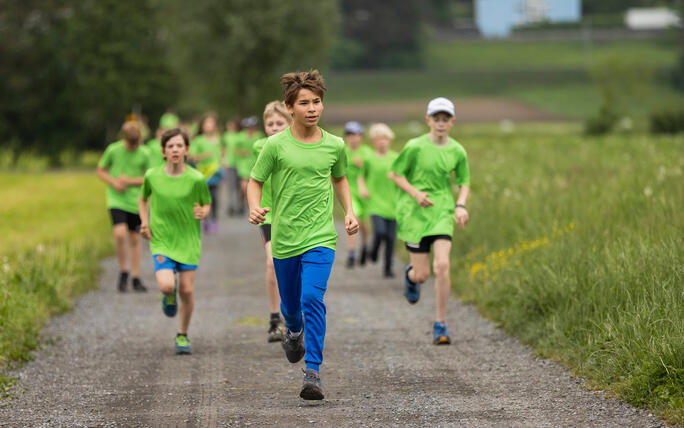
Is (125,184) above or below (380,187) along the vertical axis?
above

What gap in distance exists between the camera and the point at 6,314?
9.25m

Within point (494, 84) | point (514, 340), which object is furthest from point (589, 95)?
point (514, 340)

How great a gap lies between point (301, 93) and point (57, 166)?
4314cm

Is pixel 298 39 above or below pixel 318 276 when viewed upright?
above

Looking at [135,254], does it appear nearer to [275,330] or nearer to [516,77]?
[275,330]

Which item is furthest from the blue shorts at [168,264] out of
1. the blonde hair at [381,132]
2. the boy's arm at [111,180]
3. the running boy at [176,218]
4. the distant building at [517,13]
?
the distant building at [517,13]

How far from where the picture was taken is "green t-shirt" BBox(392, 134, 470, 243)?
30.6 ft

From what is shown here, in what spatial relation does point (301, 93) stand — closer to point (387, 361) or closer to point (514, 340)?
point (387, 361)

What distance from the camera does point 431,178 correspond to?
9.37m

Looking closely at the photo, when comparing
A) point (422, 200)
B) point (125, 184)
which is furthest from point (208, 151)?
point (422, 200)

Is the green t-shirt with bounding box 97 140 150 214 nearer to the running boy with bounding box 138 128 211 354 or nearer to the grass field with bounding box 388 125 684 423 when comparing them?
the running boy with bounding box 138 128 211 354

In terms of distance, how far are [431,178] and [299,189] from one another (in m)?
2.59

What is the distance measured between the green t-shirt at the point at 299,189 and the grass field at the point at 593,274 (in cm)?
213

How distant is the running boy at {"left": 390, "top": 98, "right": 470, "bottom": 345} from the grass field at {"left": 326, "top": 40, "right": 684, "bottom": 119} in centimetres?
8226
